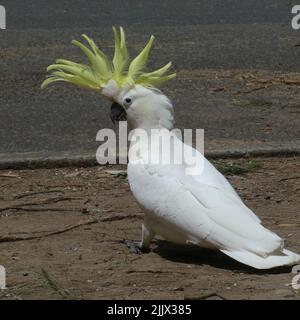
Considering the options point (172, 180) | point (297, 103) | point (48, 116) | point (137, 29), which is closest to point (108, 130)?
point (48, 116)

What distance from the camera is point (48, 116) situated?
28.4ft

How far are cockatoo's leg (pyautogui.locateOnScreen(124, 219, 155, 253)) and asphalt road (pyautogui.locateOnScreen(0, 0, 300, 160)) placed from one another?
6.31ft

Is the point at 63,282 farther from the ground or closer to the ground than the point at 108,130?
closer to the ground

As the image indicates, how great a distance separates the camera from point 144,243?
575 cm

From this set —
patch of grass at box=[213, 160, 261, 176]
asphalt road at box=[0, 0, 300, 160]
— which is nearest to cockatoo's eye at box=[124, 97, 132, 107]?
patch of grass at box=[213, 160, 261, 176]

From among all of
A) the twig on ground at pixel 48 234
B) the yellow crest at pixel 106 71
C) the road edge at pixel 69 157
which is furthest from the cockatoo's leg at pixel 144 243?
the road edge at pixel 69 157

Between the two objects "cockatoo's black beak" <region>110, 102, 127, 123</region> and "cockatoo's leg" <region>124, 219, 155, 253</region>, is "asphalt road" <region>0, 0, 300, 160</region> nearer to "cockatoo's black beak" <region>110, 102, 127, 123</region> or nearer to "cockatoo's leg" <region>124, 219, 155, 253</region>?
"cockatoo's black beak" <region>110, 102, 127, 123</region>

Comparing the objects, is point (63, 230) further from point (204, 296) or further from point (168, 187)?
point (204, 296)

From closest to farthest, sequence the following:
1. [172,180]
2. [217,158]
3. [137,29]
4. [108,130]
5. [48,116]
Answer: [172,180] → [217,158] → [108,130] → [48,116] → [137,29]

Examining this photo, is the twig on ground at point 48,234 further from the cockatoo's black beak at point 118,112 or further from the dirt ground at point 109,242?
the cockatoo's black beak at point 118,112

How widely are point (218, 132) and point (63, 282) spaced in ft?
10.7

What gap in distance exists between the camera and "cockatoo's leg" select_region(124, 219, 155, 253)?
5.70 meters

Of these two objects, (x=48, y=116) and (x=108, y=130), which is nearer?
(x=108, y=130)

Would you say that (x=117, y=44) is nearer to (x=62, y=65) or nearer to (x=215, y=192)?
(x=62, y=65)
